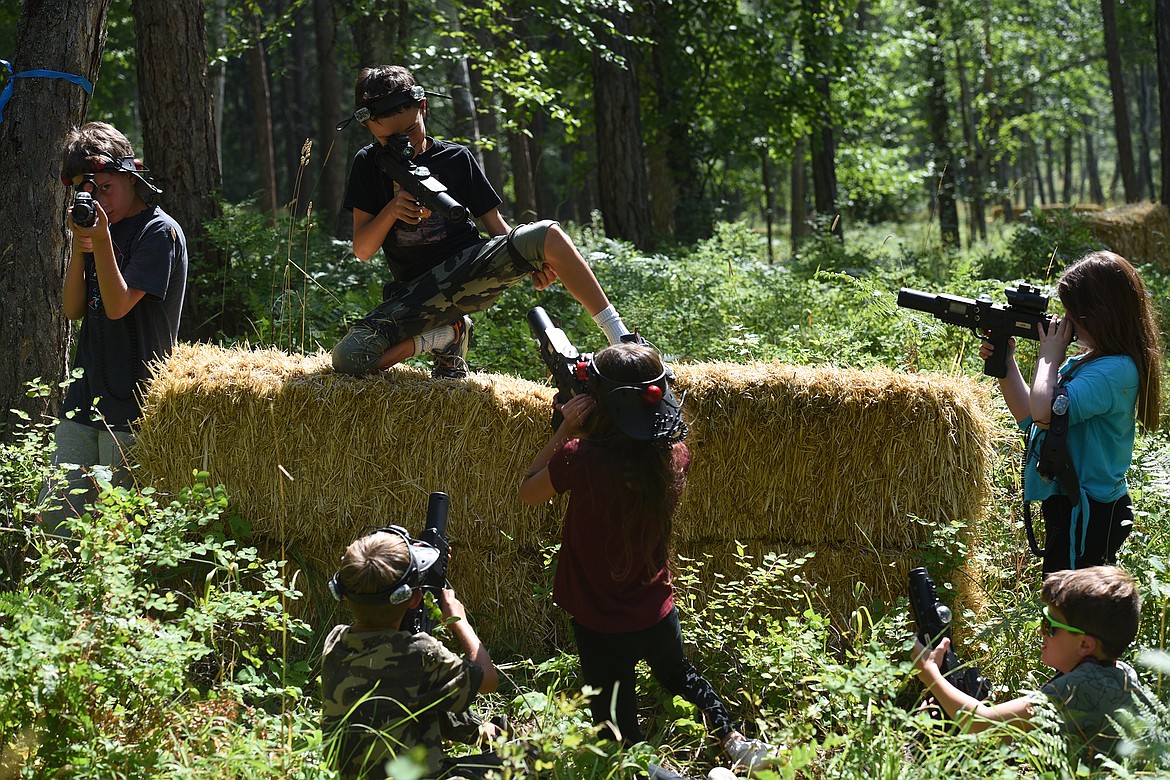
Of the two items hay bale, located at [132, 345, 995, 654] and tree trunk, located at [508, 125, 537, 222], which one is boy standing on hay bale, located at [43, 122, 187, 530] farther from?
tree trunk, located at [508, 125, 537, 222]

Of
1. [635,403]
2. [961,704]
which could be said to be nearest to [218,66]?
[635,403]

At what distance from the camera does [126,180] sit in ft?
13.9

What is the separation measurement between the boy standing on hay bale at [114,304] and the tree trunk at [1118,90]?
19163 mm

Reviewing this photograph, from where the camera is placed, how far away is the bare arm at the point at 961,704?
2.98 m

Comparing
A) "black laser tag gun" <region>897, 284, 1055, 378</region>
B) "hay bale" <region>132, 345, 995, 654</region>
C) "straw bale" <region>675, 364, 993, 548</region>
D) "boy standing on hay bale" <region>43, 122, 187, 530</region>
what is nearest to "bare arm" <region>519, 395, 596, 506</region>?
"hay bale" <region>132, 345, 995, 654</region>

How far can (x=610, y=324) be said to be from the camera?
4.13 m

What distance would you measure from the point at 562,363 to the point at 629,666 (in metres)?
1.21

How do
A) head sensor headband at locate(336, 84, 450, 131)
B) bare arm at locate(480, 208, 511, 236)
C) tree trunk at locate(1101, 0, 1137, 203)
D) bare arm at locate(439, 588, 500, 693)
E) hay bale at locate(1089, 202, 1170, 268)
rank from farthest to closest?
tree trunk at locate(1101, 0, 1137, 203)
hay bale at locate(1089, 202, 1170, 268)
bare arm at locate(480, 208, 511, 236)
head sensor headband at locate(336, 84, 450, 131)
bare arm at locate(439, 588, 500, 693)

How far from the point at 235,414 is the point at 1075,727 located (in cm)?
366

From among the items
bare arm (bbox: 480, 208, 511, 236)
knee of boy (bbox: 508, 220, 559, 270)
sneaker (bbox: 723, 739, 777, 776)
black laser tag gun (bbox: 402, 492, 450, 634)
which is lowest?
sneaker (bbox: 723, 739, 777, 776)

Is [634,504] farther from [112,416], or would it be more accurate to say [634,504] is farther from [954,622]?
[112,416]

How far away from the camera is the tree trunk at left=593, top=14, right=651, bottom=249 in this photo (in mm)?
11961

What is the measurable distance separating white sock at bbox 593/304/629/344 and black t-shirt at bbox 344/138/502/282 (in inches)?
32.6

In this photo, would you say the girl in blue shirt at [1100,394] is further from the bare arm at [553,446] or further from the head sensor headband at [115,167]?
the head sensor headband at [115,167]
